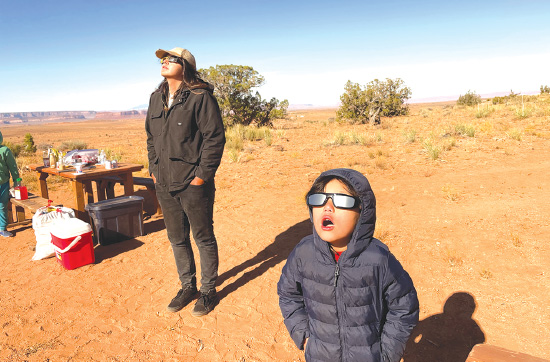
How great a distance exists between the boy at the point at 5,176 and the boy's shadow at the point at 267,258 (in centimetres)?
362

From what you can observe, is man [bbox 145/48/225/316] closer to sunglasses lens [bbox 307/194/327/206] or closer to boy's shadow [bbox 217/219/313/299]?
boy's shadow [bbox 217/219/313/299]

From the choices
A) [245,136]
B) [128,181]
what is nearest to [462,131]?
[245,136]

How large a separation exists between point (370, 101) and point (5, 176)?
65.7 feet

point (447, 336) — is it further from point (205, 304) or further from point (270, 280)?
point (205, 304)

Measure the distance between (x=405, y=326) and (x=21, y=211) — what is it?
22.0 feet

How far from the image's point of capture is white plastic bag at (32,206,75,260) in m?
4.56

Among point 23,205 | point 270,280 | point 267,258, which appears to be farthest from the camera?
point 23,205

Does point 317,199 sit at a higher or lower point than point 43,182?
higher

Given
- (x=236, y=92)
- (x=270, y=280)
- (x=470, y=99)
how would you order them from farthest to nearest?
(x=470, y=99), (x=236, y=92), (x=270, y=280)

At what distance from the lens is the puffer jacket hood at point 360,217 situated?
1.47 metres

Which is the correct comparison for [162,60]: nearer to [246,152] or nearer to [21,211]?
[21,211]

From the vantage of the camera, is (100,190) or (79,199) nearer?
(79,199)

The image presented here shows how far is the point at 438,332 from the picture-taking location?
2.97m

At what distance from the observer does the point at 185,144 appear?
2936mm
